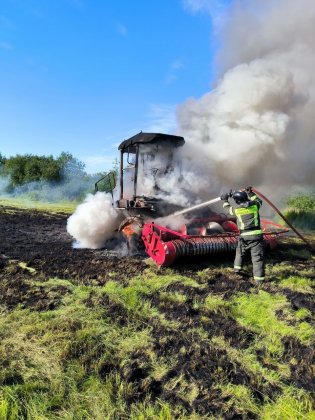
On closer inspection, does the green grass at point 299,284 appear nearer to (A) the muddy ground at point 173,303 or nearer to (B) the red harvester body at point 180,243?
(A) the muddy ground at point 173,303

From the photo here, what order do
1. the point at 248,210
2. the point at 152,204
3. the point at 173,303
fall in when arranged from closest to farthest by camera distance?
the point at 173,303, the point at 248,210, the point at 152,204

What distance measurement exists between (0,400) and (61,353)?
0.80 meters

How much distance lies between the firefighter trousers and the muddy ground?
9.8 inches

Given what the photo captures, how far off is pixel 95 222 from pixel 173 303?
5.08 meters

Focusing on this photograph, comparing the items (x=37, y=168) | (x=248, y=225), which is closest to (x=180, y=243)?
(x=248, y=225)

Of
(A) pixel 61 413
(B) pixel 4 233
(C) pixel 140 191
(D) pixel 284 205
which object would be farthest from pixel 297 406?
(D) pixel 284 205

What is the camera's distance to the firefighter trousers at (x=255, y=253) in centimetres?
636

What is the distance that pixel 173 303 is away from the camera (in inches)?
204

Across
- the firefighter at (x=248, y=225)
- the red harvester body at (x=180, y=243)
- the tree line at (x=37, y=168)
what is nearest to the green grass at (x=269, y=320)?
the firefighter at (x=248, y=225)

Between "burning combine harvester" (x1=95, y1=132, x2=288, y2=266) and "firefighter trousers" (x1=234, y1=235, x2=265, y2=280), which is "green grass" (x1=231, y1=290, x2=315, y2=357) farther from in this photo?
"burning combine harvester" (x1=95, y1=132, x2=288, y2=266)

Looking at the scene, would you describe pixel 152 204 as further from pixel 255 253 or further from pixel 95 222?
pixel 255 253

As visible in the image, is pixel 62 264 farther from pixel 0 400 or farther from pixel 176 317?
pixel 0 400

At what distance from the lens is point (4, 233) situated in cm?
1216

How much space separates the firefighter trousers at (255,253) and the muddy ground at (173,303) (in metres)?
0.25
